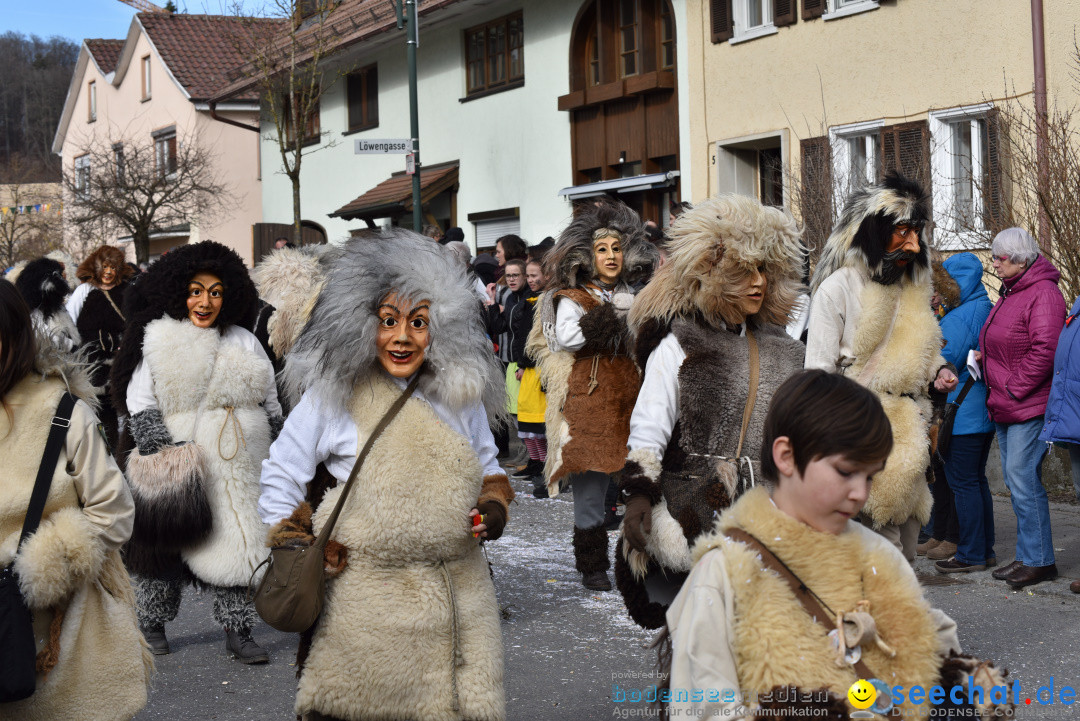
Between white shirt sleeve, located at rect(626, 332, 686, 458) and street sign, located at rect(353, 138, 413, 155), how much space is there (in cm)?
1035

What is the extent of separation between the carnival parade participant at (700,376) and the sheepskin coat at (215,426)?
2542 mm

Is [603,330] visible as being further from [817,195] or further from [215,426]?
[817,195]

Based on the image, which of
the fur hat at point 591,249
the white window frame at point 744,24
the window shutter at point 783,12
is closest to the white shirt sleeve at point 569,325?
the fur hat at point 591,249

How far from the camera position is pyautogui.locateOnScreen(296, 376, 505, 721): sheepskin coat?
138 inches

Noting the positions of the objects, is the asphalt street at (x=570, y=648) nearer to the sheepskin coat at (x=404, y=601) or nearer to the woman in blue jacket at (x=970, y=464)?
the woman in blue jacket at (x=970, y=464)

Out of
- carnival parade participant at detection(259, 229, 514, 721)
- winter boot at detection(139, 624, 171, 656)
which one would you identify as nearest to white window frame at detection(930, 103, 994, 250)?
winter boot at detection(139, 624, 171, 656)

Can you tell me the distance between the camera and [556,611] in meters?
6.75

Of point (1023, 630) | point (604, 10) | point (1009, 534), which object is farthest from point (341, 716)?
point (604, 10)

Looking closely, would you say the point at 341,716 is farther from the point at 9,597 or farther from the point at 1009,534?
the point at 1009,534

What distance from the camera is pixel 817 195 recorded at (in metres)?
13.7

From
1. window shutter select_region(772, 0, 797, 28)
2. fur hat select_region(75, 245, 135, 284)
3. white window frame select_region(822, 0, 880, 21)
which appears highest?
window shutter select_region(772, 0, 797, 28)

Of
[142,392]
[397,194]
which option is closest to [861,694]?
[142,392]

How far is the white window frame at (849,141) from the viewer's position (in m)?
14.7

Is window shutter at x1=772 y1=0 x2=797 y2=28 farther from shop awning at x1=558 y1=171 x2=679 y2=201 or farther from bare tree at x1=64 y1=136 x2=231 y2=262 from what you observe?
bare tree at x1=64 y1=136 x2=231 y2=262
